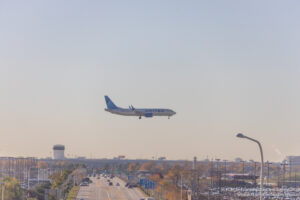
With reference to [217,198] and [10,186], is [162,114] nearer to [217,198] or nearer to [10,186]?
[217,198]

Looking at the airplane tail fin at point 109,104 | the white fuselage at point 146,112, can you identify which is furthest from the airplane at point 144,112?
the airplane tail fin at point 109,104

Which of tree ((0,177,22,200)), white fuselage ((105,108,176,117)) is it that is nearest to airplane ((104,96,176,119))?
white fuselage ((105,108,176,117))

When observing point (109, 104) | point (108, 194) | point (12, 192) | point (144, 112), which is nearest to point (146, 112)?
point (144, 112)

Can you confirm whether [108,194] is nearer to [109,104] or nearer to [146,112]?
[146,112]

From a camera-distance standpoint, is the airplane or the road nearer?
the road

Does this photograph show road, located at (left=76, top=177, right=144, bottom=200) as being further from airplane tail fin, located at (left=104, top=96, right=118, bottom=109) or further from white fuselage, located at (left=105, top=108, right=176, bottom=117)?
airplane tail fin, located at (left=104, top=96, right=118, bottom=109)

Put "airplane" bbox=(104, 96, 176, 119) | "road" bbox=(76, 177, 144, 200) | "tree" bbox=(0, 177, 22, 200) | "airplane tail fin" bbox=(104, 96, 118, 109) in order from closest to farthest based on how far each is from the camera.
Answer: "tree" bbox=(0, 177, 22, 200) < "road" bbox=(76, 177, 144, 200) < "airplane" bbox=(104, 96, 176, 119) < "airplane tail fin" bbox=(104, 96, 118, 109)

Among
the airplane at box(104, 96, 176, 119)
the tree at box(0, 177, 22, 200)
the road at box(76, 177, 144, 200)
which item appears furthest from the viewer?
the airplane at box(104, 96, 176, 119)

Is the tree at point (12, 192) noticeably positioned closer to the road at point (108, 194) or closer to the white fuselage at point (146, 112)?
the road at point (108, 194)

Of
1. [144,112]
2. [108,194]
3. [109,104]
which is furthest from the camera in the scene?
[109,104]

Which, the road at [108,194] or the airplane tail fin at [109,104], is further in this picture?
the airplane tail fin at [109,104]

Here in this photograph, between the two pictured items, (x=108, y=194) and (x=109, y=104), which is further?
(x=109, y=104)

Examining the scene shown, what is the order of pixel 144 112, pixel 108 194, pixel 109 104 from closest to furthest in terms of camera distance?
pixel 108 194, pixel 144 112, pixel 109 104

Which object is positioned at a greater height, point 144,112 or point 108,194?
point 144,112
